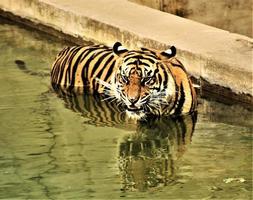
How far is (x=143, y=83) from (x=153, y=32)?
78.7 inches

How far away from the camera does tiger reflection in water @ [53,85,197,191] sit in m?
7.30

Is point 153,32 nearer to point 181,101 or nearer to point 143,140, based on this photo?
point 181,101

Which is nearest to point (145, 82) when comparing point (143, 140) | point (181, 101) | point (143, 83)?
point (143, 83)

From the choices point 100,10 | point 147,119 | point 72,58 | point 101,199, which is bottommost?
point 101,199

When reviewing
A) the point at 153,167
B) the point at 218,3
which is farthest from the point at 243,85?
the point at 218,3

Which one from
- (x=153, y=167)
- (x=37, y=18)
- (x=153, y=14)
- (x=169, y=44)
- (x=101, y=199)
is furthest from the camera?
(x=37, y=18)

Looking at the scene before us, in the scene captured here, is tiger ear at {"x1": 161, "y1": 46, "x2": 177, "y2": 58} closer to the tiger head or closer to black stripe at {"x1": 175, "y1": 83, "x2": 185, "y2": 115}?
the tiger head

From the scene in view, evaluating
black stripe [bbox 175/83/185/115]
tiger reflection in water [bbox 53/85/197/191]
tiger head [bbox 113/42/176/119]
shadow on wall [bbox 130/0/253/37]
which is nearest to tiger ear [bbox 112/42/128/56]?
tiger head [bbox 113/42/176/119]

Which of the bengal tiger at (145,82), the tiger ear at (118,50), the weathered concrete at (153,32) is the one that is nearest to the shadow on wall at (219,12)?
the weathered concrete at (153,32)

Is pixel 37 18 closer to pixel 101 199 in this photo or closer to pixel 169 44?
pixel 169 44

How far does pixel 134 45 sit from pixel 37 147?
8.77 feet

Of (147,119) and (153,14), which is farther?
(153,14)

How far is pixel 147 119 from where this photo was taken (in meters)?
8.45

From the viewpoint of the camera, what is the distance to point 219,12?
1104 cm
